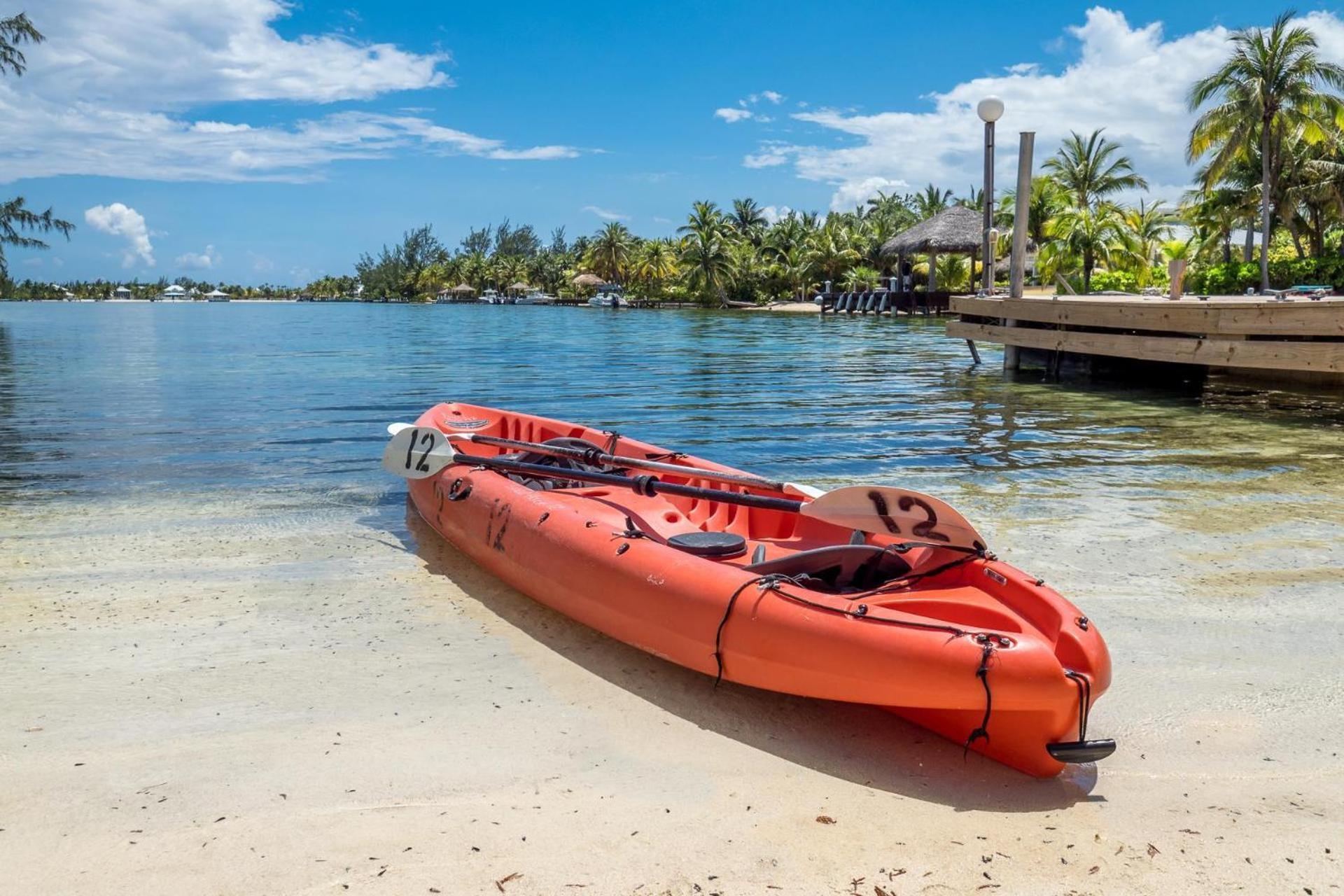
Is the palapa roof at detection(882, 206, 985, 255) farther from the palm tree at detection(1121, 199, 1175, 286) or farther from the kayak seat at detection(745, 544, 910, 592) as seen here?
the kayak seat at detection(745, 544, 910, 592)

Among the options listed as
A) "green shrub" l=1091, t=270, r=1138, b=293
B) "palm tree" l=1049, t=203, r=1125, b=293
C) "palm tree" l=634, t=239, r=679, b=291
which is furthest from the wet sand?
"palm tree" l=634, t=239, r=679, b=291

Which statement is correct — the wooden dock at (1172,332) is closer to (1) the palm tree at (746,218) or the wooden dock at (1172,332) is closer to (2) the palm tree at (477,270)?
(1) the palm tree at (746,218)

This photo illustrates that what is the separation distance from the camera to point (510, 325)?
49812mm

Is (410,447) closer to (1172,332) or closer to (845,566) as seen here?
Result: (845,566)

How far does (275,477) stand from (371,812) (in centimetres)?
682

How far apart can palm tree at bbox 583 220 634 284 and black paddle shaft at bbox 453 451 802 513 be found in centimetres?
8079

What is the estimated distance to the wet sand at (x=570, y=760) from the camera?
9.79 ft

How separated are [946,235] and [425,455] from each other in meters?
36.0

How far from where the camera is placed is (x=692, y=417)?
14.0 m

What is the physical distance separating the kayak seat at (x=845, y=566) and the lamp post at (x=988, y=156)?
1254cm

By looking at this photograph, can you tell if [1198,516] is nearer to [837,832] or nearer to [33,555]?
[837,832]

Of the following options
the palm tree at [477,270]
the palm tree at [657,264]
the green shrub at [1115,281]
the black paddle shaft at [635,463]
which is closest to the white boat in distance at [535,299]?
the palm tree at [477,270]

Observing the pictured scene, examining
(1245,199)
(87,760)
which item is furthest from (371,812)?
(1245,199)

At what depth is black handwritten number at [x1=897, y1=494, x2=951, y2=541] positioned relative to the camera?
4.20 meters
